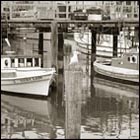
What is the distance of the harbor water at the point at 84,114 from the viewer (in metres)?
15.3

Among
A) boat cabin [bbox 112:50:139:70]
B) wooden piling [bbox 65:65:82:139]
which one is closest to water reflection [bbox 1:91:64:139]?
wooden piling [bbox 65:65:82:139]

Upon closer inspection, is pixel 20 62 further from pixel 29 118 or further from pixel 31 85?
pixel 29 118

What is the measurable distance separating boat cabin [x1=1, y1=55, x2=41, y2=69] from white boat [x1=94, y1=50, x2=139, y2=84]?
4.30m

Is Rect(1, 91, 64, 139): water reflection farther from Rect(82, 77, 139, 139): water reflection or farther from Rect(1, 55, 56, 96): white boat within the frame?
Rect(82, 77, 139, 139): water reflection

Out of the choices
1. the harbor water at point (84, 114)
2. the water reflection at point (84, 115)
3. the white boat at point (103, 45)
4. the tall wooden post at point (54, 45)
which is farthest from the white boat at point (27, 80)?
the white boat at point (103, 45)

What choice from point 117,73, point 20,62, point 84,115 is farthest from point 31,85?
point 117,73

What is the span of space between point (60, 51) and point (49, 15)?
8.70 feet

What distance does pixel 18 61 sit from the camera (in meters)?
22.3

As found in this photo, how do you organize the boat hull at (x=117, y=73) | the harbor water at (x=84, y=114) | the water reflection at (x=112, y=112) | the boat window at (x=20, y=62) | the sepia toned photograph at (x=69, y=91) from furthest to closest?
Answer: the boat hull at (x=117, y=73) < the boat window at (x=20, y=62) < the water reflection at (x=112, y=112) < the harbor water at (x=84, y=114) < the sepia toned photograph at (x=69, y=91)

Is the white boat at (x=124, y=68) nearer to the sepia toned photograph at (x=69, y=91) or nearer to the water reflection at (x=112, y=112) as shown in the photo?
the sepia toned photograph at (x=69, y=91)

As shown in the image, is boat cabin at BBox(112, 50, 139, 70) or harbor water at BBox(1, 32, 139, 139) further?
boat cabin at BBox(112, 50, 139, 70)

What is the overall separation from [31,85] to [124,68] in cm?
582

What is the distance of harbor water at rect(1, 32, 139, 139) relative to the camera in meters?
15.3

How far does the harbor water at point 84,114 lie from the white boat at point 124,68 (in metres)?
1.24
